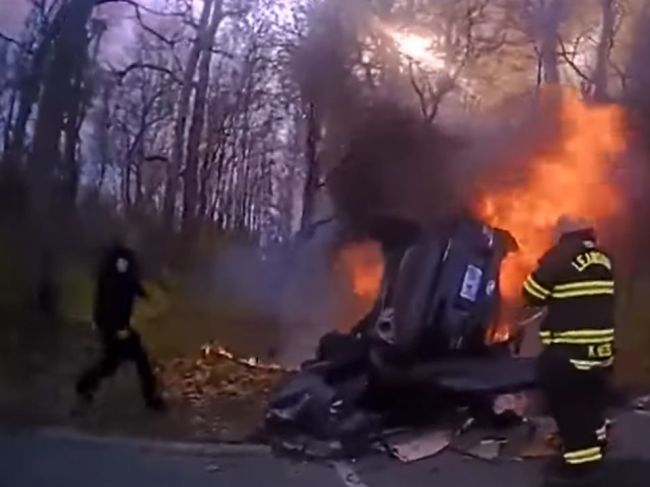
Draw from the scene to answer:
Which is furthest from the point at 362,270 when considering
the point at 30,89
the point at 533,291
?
the point at 30,89

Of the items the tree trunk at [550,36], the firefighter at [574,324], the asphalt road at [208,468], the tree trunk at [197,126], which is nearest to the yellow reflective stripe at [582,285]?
the firefighter at [574,324]

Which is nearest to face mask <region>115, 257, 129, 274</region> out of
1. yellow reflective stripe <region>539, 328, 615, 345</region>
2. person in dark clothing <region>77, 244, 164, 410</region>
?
person in dark clothing <region>77, 244, 164, 410</region>

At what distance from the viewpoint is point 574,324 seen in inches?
80.3

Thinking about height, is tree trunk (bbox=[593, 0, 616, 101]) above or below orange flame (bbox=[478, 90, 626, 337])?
above

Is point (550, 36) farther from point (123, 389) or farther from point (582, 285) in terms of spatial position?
point (123, 389)

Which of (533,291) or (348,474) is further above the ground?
(533,291)

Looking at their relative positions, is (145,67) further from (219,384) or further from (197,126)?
(219,384)

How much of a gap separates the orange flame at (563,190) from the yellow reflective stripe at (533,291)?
13 millimetres

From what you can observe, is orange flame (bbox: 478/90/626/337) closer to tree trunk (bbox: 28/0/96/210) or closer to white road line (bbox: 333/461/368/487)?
white road line (bbox: 333/461/368/487)

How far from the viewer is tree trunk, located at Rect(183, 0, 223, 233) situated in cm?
201

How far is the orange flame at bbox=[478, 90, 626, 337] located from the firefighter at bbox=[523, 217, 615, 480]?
1.0 inches

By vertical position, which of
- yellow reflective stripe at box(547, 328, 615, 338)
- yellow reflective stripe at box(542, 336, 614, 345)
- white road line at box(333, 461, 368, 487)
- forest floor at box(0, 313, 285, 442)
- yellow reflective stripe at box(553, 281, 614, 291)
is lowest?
white road line at box(333, 461, 368, 487)

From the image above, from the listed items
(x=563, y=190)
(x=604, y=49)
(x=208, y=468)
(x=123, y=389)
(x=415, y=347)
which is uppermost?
(x=604, y=49)

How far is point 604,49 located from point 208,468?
3.59 ft
